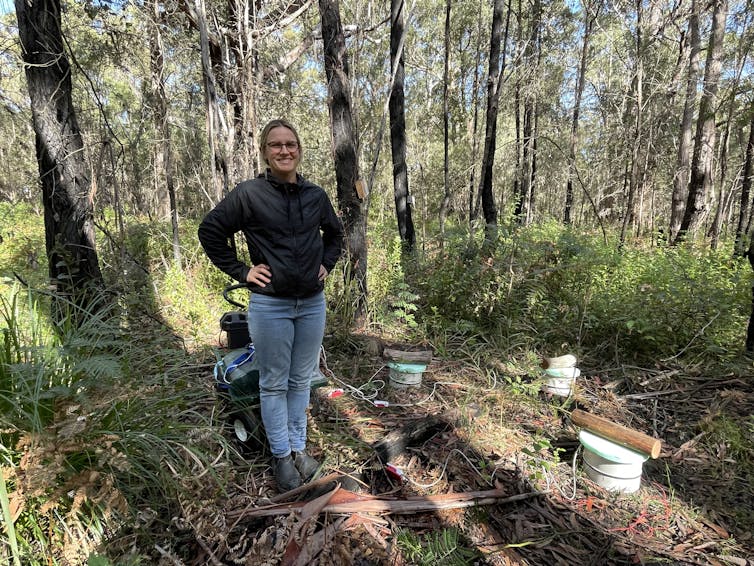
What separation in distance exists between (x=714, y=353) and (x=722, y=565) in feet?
8.11

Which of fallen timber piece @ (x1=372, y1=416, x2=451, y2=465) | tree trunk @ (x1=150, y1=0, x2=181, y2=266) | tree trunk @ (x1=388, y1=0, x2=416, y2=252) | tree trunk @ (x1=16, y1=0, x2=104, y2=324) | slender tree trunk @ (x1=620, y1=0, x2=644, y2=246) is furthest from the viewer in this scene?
tree trunk @ (x1=388, y1=0, x2=416, y2=252)

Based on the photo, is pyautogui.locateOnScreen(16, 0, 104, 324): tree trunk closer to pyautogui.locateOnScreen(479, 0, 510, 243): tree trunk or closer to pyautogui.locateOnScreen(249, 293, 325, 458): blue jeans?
pyautogui.locateOnScreen(249, 293, 325, 458): blue jeans

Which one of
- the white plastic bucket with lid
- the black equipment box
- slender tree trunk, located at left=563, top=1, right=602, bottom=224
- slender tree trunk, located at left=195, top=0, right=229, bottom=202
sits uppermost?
slender tree trunk, located at left=563, top=1, right=602, bottom=224

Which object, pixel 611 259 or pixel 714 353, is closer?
pixel 714 353

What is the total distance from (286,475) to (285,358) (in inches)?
26.6

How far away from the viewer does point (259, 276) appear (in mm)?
1940

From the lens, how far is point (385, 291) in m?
4.84

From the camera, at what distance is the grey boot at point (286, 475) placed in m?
2.11

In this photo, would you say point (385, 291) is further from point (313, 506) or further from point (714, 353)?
point (714, 353)

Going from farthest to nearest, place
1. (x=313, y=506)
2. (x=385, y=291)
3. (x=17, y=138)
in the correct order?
1. (x=17, y=138)
2. (x=385, y=291)
3. (x=313, y=506)

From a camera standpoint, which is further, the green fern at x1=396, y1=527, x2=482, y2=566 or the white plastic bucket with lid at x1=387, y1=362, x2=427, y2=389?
the white plastic bucket with lid at x1=387, y1=362, x2=427, y2=389

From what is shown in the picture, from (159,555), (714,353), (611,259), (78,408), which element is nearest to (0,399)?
(78,408)

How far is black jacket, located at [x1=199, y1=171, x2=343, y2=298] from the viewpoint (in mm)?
1958

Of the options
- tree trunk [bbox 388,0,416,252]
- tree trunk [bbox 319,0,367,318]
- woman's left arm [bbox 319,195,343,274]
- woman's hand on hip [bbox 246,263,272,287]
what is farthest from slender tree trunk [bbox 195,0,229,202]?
tree trunk [bbox 388,0,416,252]
